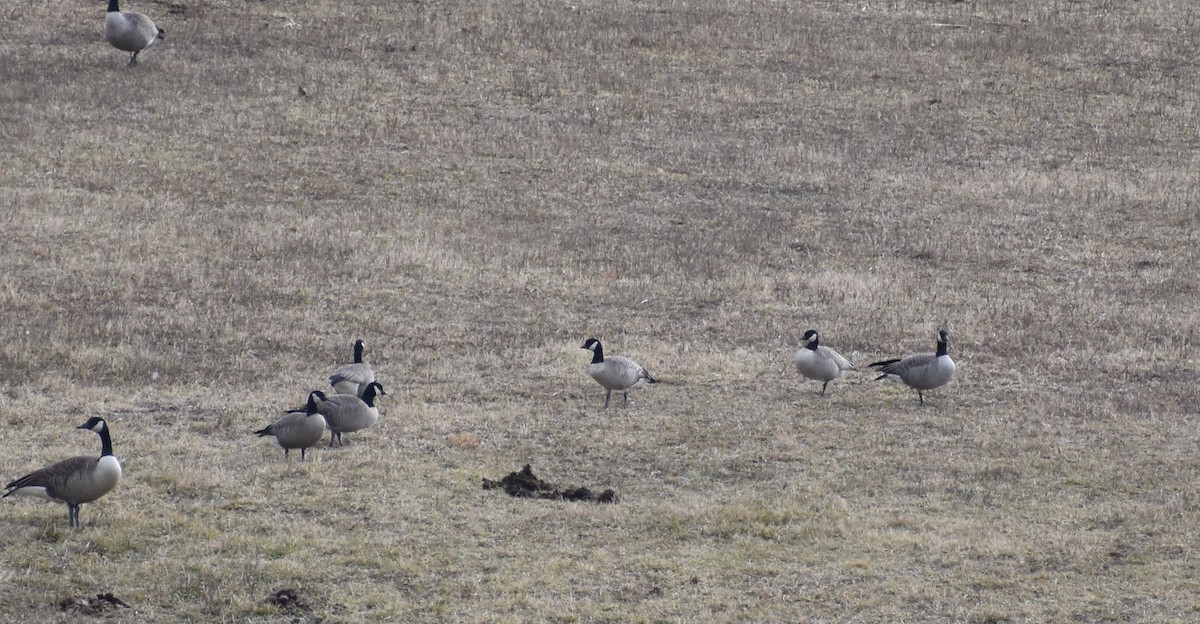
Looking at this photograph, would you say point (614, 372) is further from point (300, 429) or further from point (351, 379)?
point (300, 429)

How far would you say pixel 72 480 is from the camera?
522 inches

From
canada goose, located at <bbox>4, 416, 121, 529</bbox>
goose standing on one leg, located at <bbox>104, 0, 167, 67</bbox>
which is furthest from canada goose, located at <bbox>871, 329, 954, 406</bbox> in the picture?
goose standing on one leg, located at <bbox>104, 0, 167, 67</bbox>

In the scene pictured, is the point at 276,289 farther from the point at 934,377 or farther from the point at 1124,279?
the point at 1124,279

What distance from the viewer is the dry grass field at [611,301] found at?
13.7 m

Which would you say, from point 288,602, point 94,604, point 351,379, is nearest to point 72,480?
point 94,604

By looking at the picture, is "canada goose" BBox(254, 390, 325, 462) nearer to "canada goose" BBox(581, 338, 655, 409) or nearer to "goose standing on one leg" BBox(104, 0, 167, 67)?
"canada goose" BBox(581, 338, 655, 409)

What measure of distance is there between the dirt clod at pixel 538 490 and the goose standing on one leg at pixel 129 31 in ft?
78.3

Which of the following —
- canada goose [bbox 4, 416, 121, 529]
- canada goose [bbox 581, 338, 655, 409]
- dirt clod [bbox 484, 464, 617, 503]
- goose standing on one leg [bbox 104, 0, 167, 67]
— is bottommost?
dirt clod [bbox 484, 464, 617, 503]

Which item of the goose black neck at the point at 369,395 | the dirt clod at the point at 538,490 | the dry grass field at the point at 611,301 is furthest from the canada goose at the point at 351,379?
the dirt clod at the point at 538,490

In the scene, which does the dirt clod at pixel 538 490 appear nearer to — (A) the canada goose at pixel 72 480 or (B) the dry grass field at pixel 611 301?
(B) the dry grass field at pixel 611 301

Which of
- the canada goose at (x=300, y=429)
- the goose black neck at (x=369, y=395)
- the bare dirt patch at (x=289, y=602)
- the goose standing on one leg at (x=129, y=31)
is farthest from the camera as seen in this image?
the goose standing on one leg at (x=129, y=31)

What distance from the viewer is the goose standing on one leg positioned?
35.5 meters

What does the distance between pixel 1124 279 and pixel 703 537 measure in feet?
A: 52.4

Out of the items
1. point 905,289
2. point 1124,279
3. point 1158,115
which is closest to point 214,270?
point 905,289
